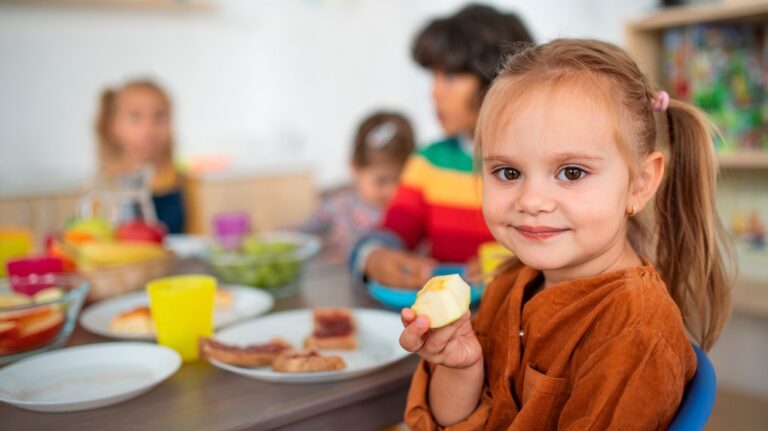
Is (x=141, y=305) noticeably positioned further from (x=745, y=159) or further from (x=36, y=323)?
(x=745, y=159)

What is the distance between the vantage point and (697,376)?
0.78 m

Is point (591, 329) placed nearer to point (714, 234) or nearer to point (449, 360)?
point (449, 360)

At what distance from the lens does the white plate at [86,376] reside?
2.75 ft

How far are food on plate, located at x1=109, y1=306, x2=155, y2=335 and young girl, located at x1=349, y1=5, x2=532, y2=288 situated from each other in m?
0.48

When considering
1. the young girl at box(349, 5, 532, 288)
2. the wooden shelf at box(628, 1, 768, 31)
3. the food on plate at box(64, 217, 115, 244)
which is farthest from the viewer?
the wooden shelf at box(628, 1, 768, 31)

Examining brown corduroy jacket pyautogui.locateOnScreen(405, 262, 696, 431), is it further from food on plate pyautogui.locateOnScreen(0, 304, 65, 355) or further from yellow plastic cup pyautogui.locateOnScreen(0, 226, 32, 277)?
yellow plastic cup pyautogui.locateOnScreen(0, 226, 32, 277)

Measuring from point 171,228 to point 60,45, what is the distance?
1.65m

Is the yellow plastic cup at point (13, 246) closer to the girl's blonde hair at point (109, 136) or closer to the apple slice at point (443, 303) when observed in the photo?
the apple slice at point (443, 303)

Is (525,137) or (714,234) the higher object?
(525,137)

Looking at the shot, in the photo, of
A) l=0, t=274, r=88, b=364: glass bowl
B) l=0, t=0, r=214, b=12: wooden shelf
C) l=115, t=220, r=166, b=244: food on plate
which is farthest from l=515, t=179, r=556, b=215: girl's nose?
l=0, t=0, r=214, b=12: wooden shelf

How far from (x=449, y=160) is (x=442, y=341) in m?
1.03

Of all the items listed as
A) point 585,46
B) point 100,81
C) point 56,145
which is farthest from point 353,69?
point 585,46

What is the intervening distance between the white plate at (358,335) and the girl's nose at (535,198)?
32 centimetres

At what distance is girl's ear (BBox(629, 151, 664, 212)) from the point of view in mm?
833
